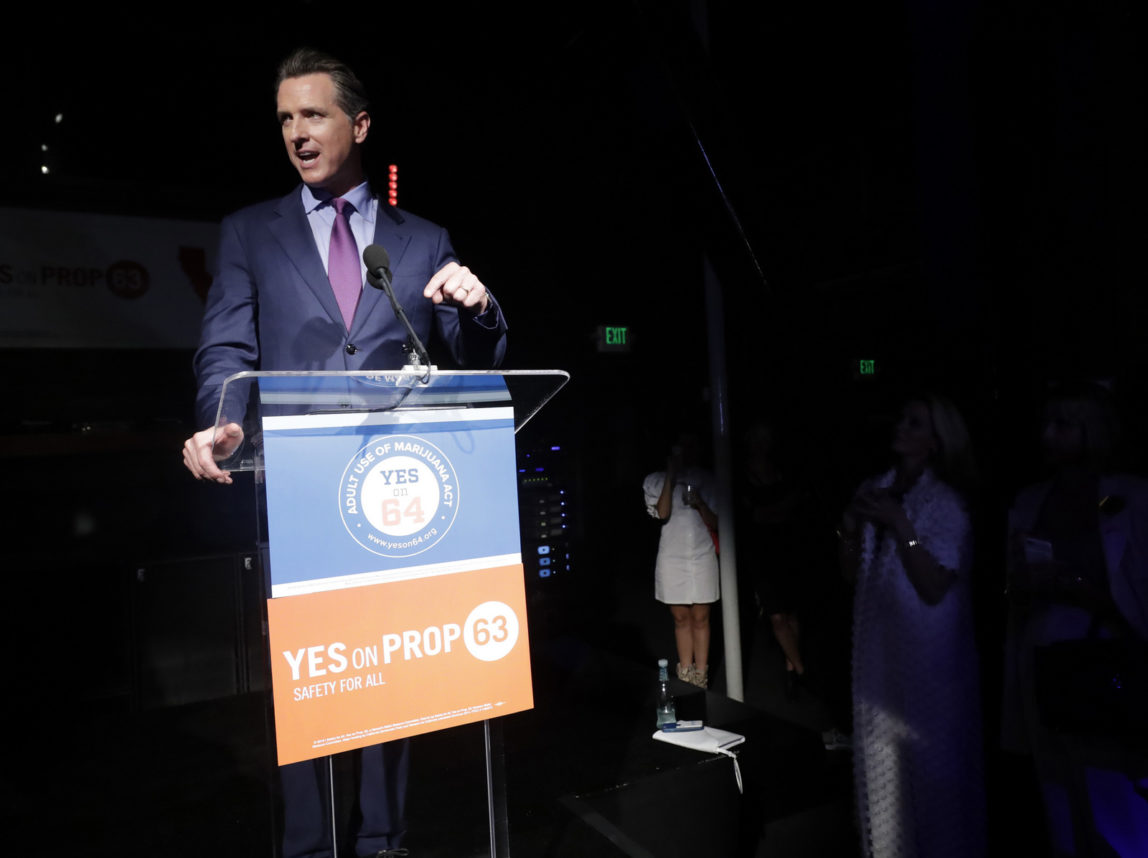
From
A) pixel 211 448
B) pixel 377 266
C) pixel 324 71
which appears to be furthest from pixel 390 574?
pixel 324 71

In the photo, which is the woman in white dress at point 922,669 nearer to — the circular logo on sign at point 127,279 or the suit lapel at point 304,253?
the suit lapel at point 304,253

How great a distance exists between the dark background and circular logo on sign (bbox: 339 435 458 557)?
187 cm

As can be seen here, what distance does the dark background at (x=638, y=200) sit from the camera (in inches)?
106

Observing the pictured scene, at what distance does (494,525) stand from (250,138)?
15.6ft

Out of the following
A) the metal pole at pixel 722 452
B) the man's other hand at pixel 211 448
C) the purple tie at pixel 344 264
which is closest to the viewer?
the man's other hand at pixel 211 448

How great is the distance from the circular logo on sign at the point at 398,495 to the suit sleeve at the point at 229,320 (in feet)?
1.74

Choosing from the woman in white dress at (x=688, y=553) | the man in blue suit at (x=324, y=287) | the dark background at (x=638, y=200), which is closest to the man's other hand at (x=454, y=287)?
the man in blue suit at (x=324, y=287)

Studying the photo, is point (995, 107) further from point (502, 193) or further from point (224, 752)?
point (224, 752)

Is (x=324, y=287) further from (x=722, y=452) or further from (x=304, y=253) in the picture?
(x=722, y=452)

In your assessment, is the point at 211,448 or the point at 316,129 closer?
the point at 211,448

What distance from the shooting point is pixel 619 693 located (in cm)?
350

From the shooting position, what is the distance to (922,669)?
7.54 feet

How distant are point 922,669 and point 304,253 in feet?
6.90

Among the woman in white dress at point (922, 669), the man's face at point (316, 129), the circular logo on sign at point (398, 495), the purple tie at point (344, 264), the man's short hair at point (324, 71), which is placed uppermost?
the man's short hair at point (324, 71)
